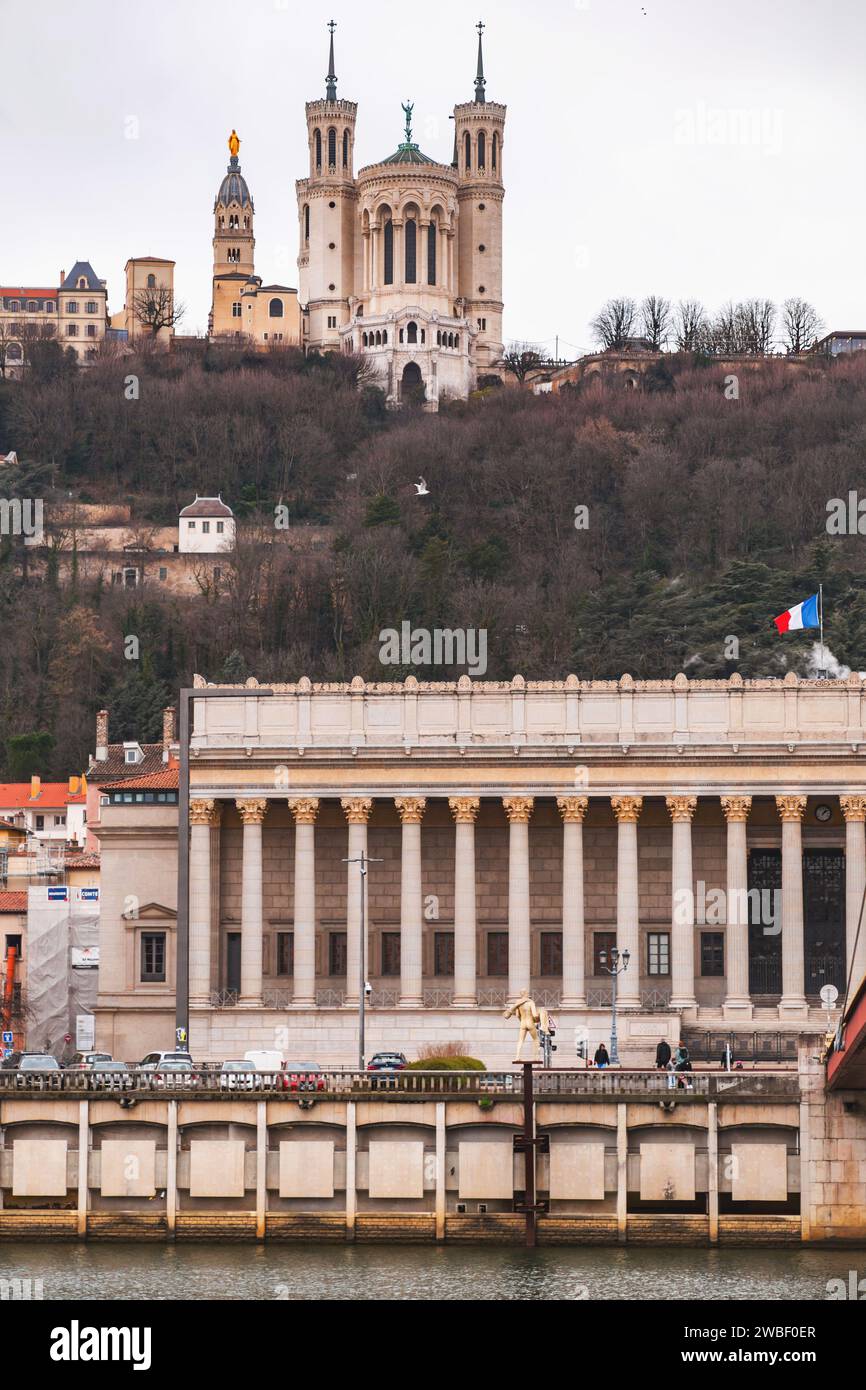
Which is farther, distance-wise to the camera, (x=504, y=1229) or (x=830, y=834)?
(x=830, y=834)

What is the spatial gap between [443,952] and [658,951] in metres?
7.24

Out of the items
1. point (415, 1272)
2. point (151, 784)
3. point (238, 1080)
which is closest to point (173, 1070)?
point (238, 1080)

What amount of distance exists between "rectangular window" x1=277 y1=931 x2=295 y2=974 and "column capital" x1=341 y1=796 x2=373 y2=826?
5.19 m

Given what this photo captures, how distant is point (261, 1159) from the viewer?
279 feet

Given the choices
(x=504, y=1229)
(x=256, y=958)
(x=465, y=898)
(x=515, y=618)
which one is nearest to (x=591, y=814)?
(x=465, y=898)

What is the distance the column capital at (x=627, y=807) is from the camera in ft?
371

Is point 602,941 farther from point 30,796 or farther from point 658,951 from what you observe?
point 30,796

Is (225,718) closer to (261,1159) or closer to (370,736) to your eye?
(370,736)

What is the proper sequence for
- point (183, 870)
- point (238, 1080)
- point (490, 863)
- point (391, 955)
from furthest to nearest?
point (490, 863) → point (391, 955) → point (183, 870) → point (238, 1080)

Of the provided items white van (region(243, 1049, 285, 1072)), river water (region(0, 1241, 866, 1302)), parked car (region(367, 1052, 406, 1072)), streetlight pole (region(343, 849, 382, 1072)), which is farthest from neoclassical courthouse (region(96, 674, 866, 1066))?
river water (region(0, 1241, 866, 1302))

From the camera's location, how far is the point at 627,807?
113 m

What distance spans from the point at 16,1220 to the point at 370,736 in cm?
3176

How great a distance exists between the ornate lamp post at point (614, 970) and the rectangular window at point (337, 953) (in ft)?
28.2
